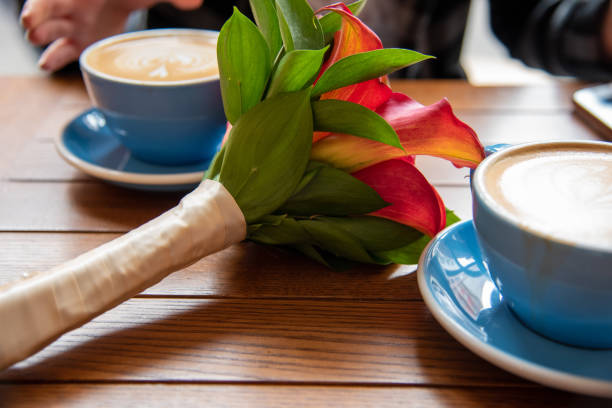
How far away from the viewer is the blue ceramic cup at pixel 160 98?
0.55 m

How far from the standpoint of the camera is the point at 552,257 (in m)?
0.31

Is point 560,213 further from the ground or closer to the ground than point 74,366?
further from the ground

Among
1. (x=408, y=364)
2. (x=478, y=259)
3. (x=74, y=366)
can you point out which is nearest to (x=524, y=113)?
(x=478, y=259)

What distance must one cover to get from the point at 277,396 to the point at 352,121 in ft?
0.63

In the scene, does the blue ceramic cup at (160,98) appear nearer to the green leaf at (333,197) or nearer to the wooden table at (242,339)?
the wooden table at (242,339)

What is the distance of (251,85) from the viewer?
1.39 ft

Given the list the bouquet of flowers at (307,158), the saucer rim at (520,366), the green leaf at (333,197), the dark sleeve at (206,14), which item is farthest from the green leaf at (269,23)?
the dark sleeve at (206,14)

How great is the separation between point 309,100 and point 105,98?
10.8 inches

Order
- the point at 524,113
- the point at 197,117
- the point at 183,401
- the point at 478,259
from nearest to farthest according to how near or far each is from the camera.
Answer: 1. the point at 183,401
2. the point at 478,259
3. the point at 197,117
4. the point at 524,113

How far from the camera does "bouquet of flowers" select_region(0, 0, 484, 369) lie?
0.38m

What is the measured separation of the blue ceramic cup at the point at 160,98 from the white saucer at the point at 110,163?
0.01m

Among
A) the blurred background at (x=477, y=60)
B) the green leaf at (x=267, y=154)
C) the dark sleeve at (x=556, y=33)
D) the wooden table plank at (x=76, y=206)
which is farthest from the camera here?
the blurred background at (x=477, y=60)

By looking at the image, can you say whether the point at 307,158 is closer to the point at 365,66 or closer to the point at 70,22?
the point at 365,66

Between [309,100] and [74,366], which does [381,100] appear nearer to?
[309,100]
